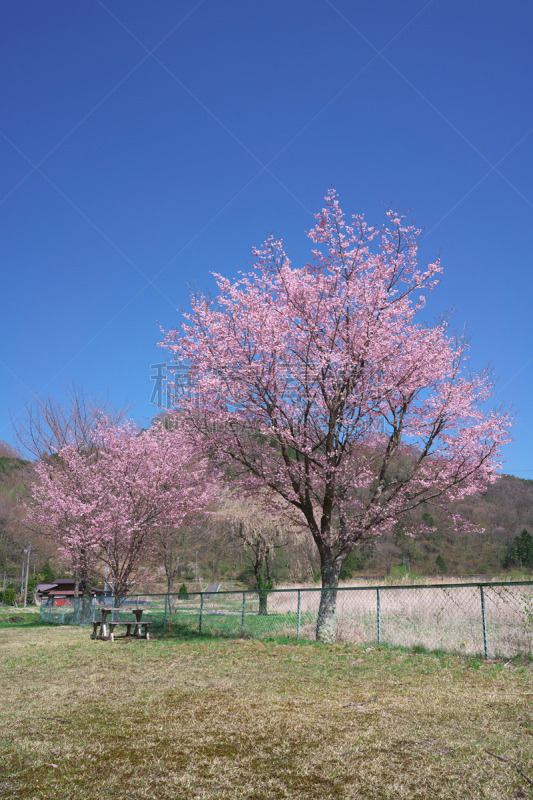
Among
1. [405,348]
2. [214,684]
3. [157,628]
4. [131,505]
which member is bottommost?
[157,628]

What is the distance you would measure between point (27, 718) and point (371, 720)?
11.0ft

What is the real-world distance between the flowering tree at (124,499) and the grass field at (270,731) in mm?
12333

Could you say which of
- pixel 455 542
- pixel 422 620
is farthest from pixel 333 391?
pixel 455 542

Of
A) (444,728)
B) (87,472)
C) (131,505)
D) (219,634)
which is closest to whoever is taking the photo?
(444,728)

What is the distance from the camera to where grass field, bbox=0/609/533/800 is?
3.59 meters

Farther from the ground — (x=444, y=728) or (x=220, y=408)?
(x=220, y=408)

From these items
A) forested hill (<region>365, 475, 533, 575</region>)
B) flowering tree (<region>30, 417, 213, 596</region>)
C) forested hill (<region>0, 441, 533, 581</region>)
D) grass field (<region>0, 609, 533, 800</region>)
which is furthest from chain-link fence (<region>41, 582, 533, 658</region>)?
forested hill (<region>365, 475, 533, 575</region>)

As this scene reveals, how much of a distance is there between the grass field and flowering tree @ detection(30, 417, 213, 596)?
1233 centimetres

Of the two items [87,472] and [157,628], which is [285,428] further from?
[87,472]

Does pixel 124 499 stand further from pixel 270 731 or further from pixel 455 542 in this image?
pixel 455 542

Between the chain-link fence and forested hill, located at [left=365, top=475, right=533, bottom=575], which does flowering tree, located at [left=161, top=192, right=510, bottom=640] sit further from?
forested hill, located at [left=365, top=475, right=533, bottom=575]

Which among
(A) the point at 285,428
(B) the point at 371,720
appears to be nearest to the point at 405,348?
(A) the point at 285,428

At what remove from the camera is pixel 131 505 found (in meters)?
21.8

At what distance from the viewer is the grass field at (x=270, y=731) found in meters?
3.59
